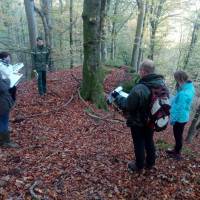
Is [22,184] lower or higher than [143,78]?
lower

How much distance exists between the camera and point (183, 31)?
38.9 m

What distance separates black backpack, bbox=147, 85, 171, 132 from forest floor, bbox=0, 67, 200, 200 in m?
1.24

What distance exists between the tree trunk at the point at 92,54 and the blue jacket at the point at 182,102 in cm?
430

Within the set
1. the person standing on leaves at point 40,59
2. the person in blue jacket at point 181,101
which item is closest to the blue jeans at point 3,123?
the person in blue jacket at point 181,101

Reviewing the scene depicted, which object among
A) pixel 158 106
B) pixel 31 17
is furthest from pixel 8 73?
pixel 31 17

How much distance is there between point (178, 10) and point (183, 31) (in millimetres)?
15753

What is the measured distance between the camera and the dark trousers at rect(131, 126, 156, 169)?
4820 millimetres

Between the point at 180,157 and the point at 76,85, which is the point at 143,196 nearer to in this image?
the point at 180,157

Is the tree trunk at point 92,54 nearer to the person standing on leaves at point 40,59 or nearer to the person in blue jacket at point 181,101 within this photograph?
the person standing on leaves at point 40,59

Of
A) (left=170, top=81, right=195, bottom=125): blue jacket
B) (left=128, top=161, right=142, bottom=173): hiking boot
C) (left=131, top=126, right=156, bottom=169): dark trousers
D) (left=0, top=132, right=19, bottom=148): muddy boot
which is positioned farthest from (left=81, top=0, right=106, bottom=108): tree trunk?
(left=131, top=126, right=156, bottom=169): dark trousers

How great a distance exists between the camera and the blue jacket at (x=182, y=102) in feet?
18.2

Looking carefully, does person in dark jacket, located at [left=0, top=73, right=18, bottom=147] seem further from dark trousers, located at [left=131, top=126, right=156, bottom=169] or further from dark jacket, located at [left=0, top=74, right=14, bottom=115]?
dark trousers, located at [left=131, top=126, right=156, bottom=169]

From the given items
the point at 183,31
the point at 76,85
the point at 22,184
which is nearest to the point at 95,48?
the point at 76,85

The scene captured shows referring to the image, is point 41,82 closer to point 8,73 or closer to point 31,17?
point 8,73
